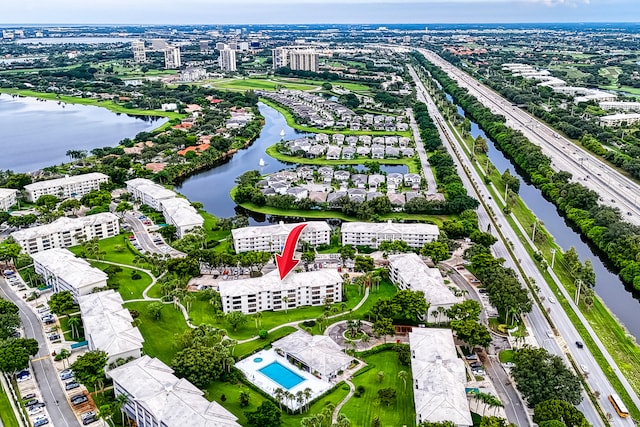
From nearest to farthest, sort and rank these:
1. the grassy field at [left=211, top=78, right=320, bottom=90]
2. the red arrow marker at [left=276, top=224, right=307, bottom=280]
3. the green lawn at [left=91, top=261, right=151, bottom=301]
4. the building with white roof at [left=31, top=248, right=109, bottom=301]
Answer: the building with white roof at [left=31, top=248, right=109, bottom=301]
the red arrow marker at [left=276, top=224, right=307, bottom=280]
the green lawn at [left=91, top=261, right=151, bottom=301]
the grassy field at [left=211, top=78, right=320, bottom=90]

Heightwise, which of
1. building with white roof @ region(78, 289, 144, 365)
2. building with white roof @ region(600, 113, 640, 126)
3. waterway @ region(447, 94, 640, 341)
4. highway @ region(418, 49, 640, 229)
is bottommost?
waterway @ region(447, 94, 640, 341)

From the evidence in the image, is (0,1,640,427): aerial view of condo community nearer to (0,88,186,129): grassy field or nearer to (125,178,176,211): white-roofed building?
(125,178,176,211): white-roofed building

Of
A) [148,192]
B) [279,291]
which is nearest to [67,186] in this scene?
[148,192]

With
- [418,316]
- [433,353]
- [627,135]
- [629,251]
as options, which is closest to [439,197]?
[629,251]

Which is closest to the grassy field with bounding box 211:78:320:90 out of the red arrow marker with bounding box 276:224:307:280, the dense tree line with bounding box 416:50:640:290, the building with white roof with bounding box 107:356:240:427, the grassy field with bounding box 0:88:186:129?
the grassy field with bounding box 0:88:186:129

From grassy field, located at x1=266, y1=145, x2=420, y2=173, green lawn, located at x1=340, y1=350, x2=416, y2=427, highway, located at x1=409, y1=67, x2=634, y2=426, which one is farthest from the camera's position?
grassy field, located at x1=266, y1=145, x2=420, y2=173

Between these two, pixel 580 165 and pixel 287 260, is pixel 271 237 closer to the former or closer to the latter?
pixel 287 260

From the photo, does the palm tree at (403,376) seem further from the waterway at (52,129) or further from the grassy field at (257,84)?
the grassy field at (257,84)

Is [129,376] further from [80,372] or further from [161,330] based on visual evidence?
[161,330]
